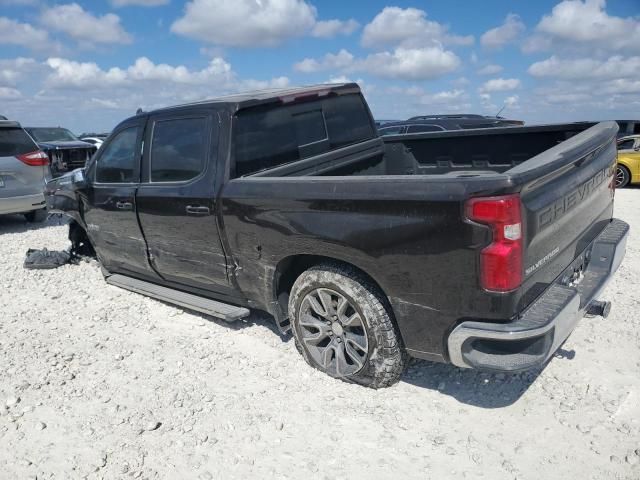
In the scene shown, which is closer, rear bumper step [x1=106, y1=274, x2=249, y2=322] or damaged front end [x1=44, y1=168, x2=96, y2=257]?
rear bumper step [x1=106, y1=274, x2=249, y2=322]

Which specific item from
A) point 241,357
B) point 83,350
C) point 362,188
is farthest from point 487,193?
point 83,350

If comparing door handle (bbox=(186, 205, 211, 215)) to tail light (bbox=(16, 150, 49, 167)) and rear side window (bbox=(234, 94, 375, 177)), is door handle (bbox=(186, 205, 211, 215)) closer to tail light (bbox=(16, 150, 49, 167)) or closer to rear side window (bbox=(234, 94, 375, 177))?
rear side window (bbox=(234, 94, 375, 177))

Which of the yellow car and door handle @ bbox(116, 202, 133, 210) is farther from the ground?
door handle @ bbox(116, 202, 133, 210)

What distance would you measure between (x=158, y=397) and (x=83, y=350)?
3.67 feet

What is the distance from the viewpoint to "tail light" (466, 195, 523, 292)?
7.79 ft

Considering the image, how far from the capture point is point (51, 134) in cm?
1548

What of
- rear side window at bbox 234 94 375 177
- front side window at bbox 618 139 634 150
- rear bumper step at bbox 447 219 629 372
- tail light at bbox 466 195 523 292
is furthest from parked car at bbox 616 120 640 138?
tail light at bbox 466 195 523 292

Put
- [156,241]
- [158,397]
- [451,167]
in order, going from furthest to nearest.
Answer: [451,167] < [156,241] < [158,397]

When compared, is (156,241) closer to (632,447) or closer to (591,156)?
(591,156)

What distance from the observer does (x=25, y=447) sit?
9.54ft

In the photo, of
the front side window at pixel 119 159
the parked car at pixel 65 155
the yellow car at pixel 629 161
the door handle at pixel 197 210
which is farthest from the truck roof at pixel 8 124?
the yellow car at pixel 629 161

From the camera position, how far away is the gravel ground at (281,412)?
8.66ft

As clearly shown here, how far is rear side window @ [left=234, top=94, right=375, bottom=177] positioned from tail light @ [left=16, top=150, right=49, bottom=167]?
20.6 feet

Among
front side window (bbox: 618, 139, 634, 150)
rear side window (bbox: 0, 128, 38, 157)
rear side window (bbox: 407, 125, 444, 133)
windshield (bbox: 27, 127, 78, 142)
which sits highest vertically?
windshield (bbox: 27, 127, 78, 142)
